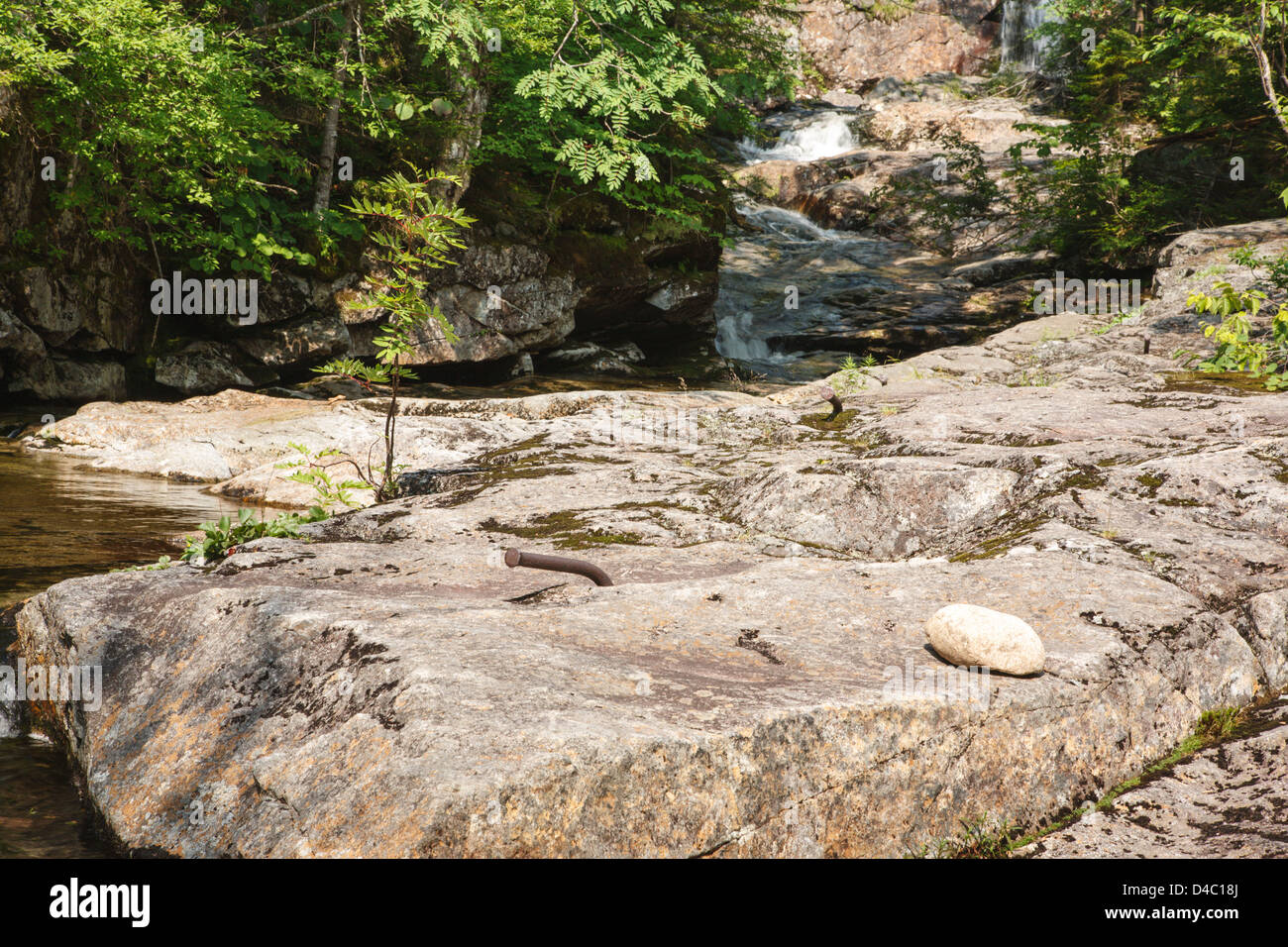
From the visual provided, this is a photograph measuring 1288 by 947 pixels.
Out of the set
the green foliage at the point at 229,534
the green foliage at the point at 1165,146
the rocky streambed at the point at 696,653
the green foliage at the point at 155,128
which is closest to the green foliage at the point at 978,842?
the rocky streambed at the point at 696,653

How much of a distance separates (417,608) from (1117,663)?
2.41 metres

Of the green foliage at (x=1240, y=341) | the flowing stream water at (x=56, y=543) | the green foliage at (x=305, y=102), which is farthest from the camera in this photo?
the green foliage at (x=305, y=102)

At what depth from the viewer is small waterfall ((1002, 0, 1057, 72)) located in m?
35.5

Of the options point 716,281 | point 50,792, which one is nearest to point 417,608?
point 50,792

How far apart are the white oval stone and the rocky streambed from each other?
74 millimetres

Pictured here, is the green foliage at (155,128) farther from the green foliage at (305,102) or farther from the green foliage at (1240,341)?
the green foliage at (1240,341)

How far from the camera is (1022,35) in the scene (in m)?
36.7

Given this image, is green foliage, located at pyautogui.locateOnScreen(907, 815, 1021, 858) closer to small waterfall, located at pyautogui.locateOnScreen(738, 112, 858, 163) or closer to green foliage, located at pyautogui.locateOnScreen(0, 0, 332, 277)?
green foliage, located at pyautogui.locateOnScreen(0, 0, 332, 277)

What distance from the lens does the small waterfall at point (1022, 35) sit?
116ft

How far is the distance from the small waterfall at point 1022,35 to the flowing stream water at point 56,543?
36.9 m

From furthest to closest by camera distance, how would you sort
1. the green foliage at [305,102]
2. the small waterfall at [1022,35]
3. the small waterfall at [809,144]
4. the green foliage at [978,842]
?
the small waterfall at [1022,35] → the small waterfall at [809,144] → the green foliage at [305,102] → the green foliage at [978,842]

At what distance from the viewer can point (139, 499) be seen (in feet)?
28.9

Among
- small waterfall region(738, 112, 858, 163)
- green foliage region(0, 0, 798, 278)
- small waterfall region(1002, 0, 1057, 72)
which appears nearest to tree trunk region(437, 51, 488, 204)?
green foliage region(0, 0, 798, 278)
